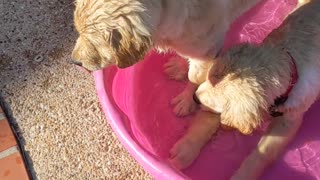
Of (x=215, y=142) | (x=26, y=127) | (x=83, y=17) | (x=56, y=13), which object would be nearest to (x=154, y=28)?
(x=83, y=17)

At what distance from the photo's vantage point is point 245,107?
88.1 inches

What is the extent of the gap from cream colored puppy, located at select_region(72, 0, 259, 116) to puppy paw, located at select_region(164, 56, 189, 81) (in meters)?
0.64

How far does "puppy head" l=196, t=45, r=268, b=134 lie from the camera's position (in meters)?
2.24

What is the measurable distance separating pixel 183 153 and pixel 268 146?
0.45m

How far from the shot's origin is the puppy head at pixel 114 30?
6.63ft

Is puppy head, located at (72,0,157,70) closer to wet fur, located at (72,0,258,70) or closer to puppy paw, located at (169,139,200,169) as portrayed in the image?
wet fur, located at (72,0,258,70)

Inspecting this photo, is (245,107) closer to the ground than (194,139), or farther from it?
farther from it

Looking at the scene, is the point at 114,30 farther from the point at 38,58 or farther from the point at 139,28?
the point at 38,58

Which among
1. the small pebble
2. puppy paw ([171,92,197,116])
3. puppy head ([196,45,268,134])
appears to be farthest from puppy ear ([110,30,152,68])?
the small pebble

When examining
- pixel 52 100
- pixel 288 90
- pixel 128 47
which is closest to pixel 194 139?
pixel 288 90

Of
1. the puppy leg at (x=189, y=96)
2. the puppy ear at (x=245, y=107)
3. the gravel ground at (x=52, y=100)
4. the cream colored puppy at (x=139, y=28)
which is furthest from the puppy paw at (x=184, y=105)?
the puppy ear at (x=245, y=107)

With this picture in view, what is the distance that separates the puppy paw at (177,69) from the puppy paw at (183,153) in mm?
474

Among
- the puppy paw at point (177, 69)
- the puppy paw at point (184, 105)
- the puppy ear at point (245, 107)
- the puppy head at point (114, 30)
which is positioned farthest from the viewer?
the puppy paw at point (177, 69)

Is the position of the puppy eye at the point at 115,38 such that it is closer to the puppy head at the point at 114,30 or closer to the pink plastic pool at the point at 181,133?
the puppy head at the point at 114,30
